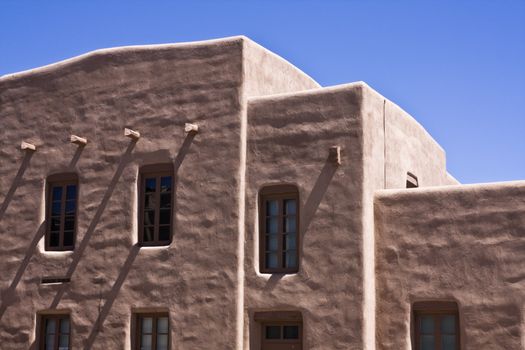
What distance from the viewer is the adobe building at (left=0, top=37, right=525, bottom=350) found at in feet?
52.7

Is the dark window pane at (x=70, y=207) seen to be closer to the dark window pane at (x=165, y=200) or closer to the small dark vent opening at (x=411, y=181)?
the dark window pane at (x=165, y=200)

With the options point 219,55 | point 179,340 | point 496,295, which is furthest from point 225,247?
point 496,295

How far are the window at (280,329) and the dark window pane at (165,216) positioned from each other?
2653 mm

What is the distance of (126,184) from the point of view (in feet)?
60.4

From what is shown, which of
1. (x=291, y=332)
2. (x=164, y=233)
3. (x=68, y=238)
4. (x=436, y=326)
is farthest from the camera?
(x=68, y=238)

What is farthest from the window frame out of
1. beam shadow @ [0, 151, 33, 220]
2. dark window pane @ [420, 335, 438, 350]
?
dark window pane @ [420, 335, 438, 350]

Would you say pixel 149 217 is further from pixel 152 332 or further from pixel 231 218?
pixel 152 332

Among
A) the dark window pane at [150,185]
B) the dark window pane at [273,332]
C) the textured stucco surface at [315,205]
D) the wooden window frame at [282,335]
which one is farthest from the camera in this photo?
the dark window pane at [150,185]

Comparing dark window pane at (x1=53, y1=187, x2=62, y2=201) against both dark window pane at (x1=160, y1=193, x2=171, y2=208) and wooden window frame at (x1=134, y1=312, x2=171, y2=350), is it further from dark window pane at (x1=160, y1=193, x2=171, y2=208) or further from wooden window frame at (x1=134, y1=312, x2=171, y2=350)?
wooden window frame at (x1=134, y1=312, x2=171, y2=350)

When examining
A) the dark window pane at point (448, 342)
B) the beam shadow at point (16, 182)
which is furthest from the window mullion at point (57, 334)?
the dark window pane at point (448, 342)

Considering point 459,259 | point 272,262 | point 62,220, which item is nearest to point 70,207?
point 62,220

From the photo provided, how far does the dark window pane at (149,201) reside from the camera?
18234mm

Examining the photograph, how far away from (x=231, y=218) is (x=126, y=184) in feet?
8.24

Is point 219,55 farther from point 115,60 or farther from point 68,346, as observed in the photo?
point 68,346
